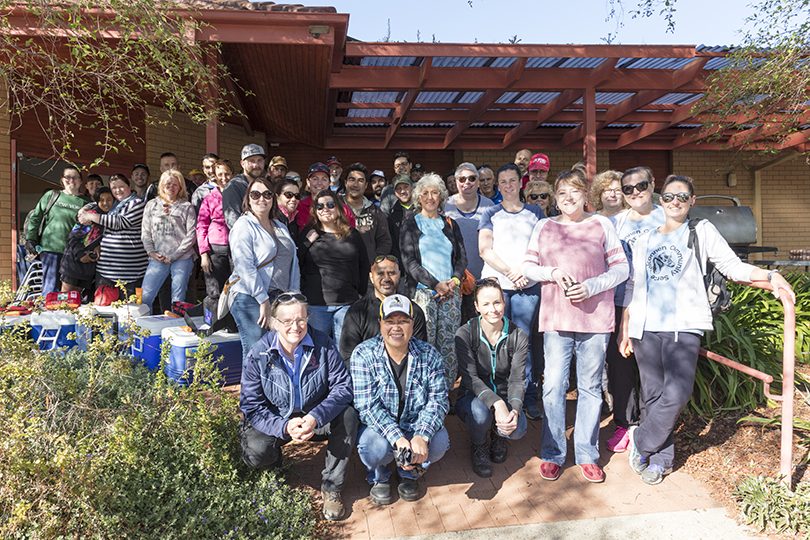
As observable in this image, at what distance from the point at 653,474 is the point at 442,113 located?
25.2ft

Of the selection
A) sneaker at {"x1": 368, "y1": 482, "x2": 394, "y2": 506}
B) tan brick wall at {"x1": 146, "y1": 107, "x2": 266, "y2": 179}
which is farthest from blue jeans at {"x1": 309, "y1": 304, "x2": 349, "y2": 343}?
tan brick wall at {"x1": 146, "y1": 107, "x2": 266, "y2": 179}

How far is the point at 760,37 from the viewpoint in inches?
228

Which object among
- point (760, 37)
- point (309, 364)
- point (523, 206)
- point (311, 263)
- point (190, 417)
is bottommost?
point (190, 417)

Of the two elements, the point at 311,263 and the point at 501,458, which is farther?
the point at 311,263

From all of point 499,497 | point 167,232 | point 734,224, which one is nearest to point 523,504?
point 499,497

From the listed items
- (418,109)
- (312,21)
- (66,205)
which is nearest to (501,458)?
(312,21)

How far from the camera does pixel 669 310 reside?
3.21 metres

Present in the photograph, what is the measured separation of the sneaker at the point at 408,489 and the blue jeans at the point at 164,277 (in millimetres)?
3066

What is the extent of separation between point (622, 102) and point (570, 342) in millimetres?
7214

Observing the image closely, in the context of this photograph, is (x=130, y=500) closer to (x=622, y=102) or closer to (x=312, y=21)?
(x=312, y=21)

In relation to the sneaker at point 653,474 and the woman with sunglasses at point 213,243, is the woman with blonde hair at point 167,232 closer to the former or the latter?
the woman with sunglasses at point 213,243

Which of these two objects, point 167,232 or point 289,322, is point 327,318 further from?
point 167,232

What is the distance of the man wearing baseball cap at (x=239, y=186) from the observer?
4332mm

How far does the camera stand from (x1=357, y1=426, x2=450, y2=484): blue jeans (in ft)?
10.0
